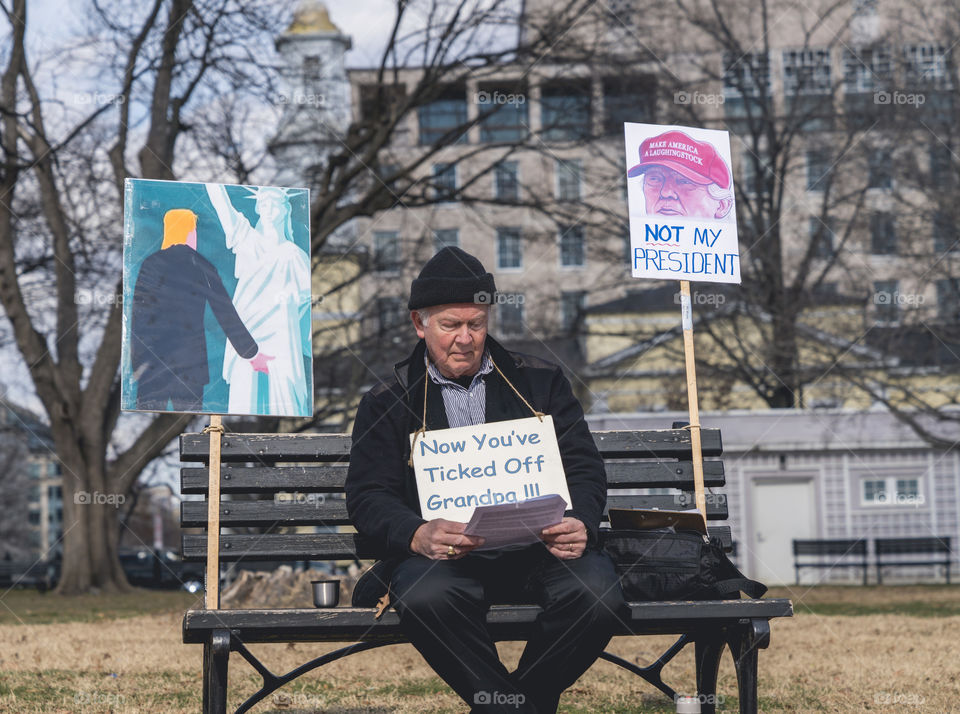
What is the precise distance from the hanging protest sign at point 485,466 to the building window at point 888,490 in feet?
112

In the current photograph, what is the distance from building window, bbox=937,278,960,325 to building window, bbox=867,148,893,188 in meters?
2.47

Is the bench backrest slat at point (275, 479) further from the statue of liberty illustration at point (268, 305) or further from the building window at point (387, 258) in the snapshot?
the building window at point (387, 258)

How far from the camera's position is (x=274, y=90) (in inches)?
681

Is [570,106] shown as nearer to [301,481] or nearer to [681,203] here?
[681,203]

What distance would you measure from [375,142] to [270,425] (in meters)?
8.14

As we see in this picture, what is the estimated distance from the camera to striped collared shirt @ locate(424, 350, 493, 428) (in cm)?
450

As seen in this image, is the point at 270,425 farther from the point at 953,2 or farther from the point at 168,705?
the point at 168,705

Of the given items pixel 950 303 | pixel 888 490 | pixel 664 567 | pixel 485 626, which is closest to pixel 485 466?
pixel 485 626

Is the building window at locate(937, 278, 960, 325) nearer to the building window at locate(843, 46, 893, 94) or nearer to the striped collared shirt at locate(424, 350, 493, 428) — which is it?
the building window at locate(843, 46, 893, 94)

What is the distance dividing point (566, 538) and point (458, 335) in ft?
2.76

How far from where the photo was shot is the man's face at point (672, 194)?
18.6 feet

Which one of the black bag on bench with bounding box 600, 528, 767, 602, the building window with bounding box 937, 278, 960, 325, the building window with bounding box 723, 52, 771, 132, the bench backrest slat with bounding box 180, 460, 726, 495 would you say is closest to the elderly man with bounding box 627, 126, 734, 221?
the bench backrest slat with bounding box 180, 460, 726, 495

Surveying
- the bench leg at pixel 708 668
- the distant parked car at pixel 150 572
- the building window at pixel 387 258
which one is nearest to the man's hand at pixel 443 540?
the bench leg at pixel 708 668

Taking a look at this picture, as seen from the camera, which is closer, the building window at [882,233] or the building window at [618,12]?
the building window at [618,12]
